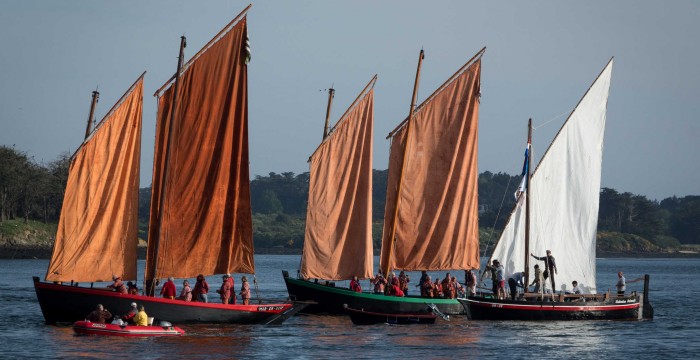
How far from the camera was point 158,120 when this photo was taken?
61.0 metres

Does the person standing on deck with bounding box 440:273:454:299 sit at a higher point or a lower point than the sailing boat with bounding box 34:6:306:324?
lower

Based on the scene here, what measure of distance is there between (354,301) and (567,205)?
13.7 metres

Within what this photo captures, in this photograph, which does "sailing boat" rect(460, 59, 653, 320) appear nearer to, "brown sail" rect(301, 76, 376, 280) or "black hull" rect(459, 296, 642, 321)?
"black hull" rect(459, 296, 642, 321)

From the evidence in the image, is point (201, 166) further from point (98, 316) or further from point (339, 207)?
point (339, 207)

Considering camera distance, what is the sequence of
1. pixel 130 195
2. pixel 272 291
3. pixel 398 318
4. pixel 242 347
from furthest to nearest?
pixel 272 291 → pixel 398 318 → pixel 130 195 → pixel 242 347

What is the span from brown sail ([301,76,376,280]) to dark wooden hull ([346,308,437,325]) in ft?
14.4

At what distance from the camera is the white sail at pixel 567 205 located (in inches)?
2822

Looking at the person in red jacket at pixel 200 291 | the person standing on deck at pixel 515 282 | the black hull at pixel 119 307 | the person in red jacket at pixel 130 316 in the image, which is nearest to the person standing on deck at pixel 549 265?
the person standing on deck at pixel 515 282

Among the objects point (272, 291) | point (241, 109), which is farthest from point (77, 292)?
point (272, 291)

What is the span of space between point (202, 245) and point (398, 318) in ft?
46.6

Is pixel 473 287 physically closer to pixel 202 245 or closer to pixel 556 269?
pixel 556 269

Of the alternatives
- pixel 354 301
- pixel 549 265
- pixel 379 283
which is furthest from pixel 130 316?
pixel 549 265

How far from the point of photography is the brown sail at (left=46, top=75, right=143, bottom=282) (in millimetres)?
58781

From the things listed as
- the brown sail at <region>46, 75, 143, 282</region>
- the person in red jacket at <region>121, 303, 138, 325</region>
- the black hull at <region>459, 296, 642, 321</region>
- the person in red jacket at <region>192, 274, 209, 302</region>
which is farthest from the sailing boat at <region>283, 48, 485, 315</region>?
the person in red jacket at <region>121, 303, 138, 325</region>
